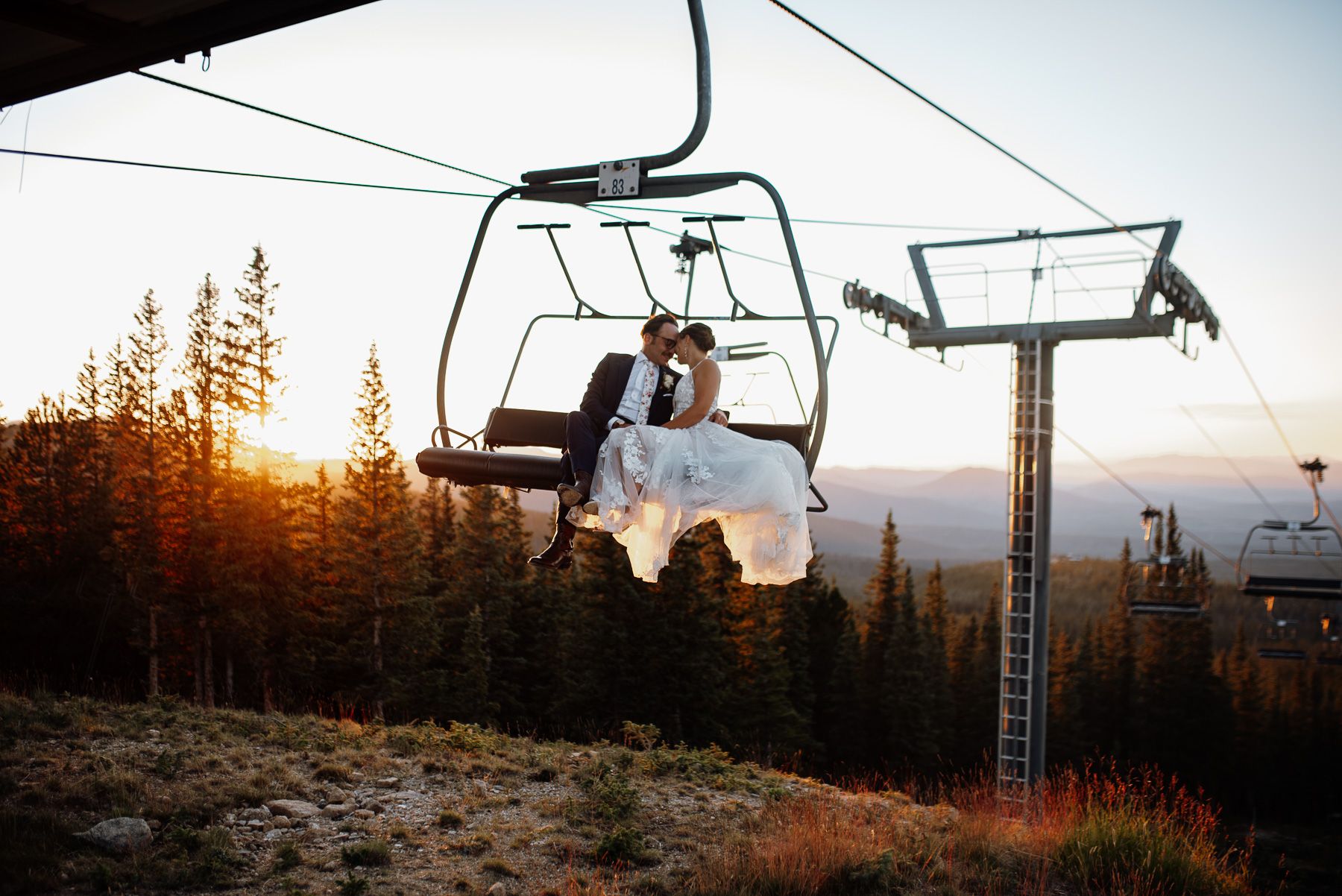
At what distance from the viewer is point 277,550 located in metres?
32.7

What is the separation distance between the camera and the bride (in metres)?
5.12

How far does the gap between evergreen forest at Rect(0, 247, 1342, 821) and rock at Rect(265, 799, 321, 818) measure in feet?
51.1

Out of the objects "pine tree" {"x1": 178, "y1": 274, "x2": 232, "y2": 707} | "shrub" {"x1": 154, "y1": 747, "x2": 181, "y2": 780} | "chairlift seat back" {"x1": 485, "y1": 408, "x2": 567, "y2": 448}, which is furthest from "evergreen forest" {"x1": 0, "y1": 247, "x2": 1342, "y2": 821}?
"chairlift seat back" {"x1": 485, "y1": 408, "x2": 567, "y2": 448}

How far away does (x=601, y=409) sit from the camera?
561 cm

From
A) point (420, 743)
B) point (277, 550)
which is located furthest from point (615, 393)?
point (277, 550)

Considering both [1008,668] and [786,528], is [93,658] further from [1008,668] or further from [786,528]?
[786,528]

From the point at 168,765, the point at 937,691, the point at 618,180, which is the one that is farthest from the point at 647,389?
the point at 937,691

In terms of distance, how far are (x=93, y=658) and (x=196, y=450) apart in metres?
8.88

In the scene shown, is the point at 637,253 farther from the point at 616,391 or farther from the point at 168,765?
the point at 168,765

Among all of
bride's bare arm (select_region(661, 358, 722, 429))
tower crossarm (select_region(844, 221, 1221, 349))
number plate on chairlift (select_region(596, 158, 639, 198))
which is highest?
tower crossarm (select_region(844, 221, 1221, 349))

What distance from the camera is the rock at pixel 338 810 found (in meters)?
11.1

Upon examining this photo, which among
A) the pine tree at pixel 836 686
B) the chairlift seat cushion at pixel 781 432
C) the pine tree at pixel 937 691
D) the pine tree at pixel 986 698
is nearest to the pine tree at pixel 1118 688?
the pine tree at pixel 986 698

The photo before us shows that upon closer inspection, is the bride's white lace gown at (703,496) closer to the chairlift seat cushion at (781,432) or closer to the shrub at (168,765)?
the chairlift seat cushion at (781,432)

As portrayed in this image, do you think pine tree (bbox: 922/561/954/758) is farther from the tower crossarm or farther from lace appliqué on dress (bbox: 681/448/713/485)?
lace appliqué on dress (bbox: 681/448/713/485)
